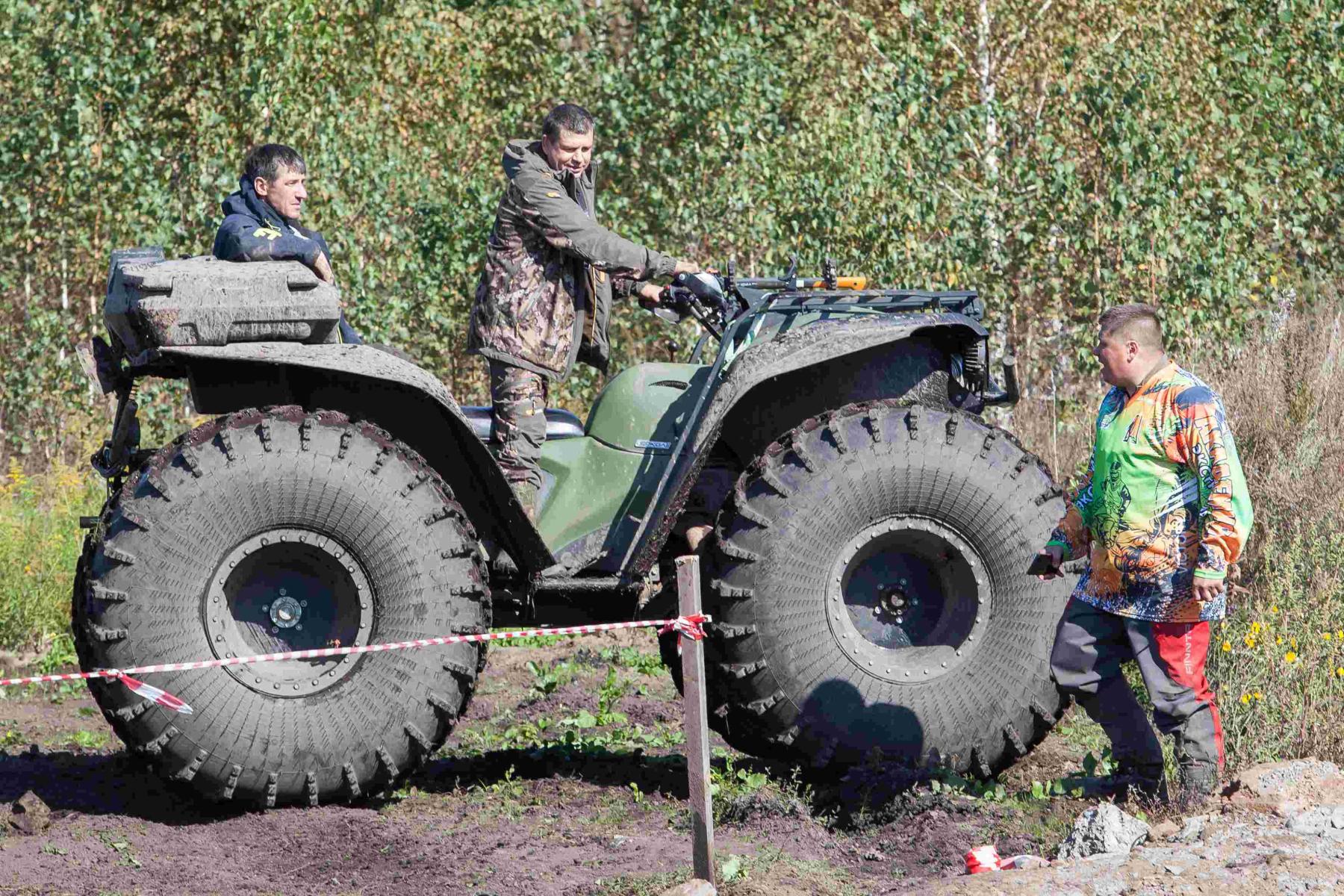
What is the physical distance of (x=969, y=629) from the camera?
17.9 ft

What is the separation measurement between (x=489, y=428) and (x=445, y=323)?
669cm

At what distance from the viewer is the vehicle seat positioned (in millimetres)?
5715

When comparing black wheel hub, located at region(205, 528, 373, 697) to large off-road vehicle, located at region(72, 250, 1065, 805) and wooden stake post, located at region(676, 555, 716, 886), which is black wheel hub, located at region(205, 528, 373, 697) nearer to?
large off-road vehicle, located at region(72, 250, 1065, 805)

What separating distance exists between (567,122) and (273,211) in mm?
1148

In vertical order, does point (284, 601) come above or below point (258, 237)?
below

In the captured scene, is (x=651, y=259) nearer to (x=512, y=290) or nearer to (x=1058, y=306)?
(x=512, y=290)

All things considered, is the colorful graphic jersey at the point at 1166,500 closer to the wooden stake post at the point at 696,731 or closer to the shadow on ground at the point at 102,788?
the wooden stake post at the point at 696,731

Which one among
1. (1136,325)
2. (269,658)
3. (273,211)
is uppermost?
(273,211)

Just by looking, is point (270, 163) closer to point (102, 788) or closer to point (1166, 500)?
point (102, 788)

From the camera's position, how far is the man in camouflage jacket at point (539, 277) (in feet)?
18.3

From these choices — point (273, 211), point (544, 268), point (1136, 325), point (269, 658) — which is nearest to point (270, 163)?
point (273, 211)

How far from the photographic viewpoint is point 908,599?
5594 millimetres

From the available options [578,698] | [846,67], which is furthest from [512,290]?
[846,67]

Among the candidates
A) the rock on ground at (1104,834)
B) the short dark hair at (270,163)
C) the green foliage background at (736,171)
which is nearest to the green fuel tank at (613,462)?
the short dark hair at (270,163)
